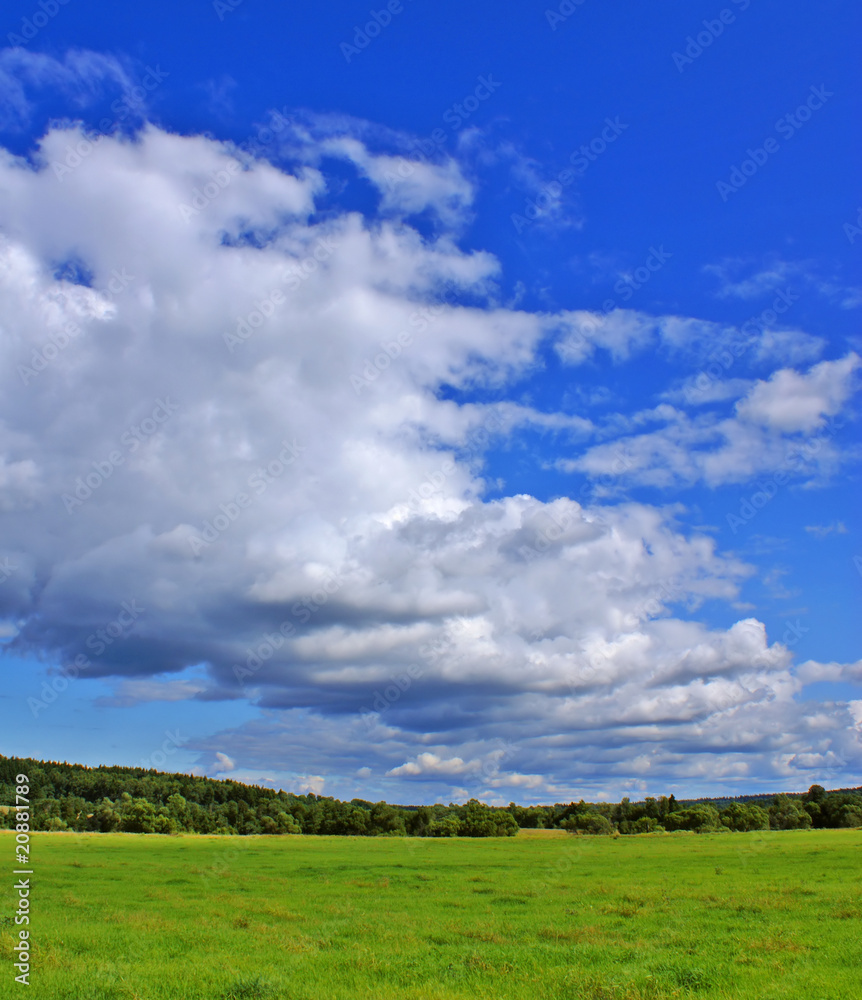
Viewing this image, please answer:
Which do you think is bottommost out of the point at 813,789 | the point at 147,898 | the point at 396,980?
the point at 813,789

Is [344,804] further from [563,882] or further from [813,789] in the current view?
[563,882]

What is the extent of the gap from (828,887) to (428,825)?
12096 centimetres

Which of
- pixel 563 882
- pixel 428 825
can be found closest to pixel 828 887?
pixel 563 882

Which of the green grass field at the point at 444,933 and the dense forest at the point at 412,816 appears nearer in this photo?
the green grass field at the point at 444,933

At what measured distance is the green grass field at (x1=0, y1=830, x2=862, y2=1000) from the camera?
703 inches

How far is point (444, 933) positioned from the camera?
87.4 ft

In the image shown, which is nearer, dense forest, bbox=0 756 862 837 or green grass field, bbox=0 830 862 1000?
green grass field, bbox=0 830 862 1000

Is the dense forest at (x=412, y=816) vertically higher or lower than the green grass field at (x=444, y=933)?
lower

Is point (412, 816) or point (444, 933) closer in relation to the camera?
point (444, 933)

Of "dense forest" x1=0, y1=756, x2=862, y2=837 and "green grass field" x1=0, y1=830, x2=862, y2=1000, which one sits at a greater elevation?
"green grass field" x1=0, y1=830, x2=862, y2=1000

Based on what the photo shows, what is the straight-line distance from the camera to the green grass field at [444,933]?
17.8 m

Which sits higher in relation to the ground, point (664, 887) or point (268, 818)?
point (664, 887)

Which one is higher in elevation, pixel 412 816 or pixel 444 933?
pixel 444 933

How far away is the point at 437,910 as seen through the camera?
3412cm
